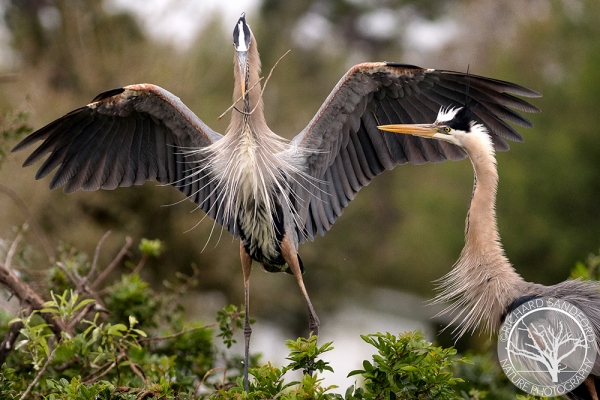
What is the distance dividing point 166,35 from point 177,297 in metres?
9.15

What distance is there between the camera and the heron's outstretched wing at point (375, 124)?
4848 mm

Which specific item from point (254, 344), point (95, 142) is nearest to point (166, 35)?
point (254, 344)

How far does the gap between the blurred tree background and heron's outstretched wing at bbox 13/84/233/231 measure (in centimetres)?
77

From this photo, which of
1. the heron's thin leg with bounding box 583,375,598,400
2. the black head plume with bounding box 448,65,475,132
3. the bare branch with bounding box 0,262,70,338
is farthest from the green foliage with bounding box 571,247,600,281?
the bare branch with bounding box 0,262,70,338

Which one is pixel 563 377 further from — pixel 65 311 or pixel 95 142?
pixel 95 142

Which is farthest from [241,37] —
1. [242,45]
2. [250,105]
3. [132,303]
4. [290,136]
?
[290,136]

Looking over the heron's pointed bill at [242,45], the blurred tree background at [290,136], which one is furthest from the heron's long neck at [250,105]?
the blurred tree background at [290,136]

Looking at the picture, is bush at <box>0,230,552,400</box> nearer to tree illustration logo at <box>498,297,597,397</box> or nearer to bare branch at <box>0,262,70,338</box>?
bare branch at <box>0,262,70,338</box>

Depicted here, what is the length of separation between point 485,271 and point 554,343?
58cm

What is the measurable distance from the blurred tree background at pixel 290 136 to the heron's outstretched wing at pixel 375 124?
2.24 metres

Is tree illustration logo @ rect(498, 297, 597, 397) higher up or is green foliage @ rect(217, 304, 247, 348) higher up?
green foliage @ rect(217, 304, 247, 348)

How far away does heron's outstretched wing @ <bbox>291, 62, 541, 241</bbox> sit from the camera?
4.85 metres

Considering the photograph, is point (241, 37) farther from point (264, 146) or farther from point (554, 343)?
point (554, 343)

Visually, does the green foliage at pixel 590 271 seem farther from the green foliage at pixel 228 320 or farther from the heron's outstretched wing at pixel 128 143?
the heron's outstretched wing at pixel 128 143
